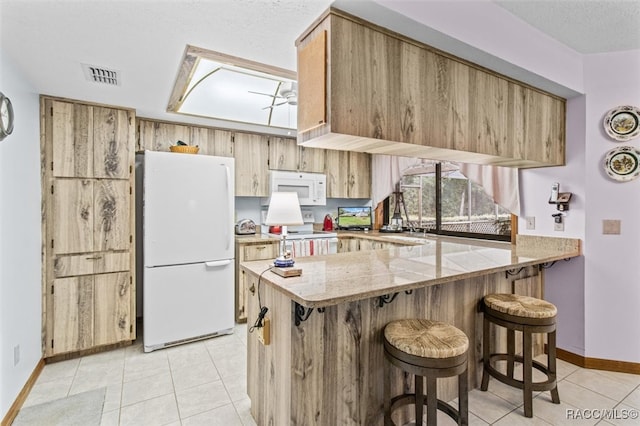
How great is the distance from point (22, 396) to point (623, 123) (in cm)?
486

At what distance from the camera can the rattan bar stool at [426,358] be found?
57.7 inches

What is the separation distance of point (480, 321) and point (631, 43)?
2367 millimetres

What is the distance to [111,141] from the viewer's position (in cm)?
296

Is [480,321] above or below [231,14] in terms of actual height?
below

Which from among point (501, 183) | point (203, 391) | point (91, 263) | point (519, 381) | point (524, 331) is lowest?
point (203, 391)

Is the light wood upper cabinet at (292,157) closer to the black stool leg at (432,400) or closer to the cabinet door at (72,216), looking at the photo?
the cabinet door at (72,216)

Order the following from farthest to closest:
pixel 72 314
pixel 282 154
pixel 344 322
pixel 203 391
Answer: pixel 282 154, pixel 72 314, pixel 203 391, pixel 344 322

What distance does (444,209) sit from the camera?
162 inches

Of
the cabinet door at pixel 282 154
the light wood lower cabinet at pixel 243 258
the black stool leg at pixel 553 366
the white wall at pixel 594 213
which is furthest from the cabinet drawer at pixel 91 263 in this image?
the white wall at pixel 594 213

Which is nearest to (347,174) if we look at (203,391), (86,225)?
(86,225)

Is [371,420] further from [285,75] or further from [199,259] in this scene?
[285,75]

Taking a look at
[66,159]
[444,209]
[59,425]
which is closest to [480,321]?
[444,209]

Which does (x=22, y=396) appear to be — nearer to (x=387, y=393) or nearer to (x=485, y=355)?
(x=387, y=393)

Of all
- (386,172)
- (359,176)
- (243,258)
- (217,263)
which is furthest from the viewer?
(359,176)
